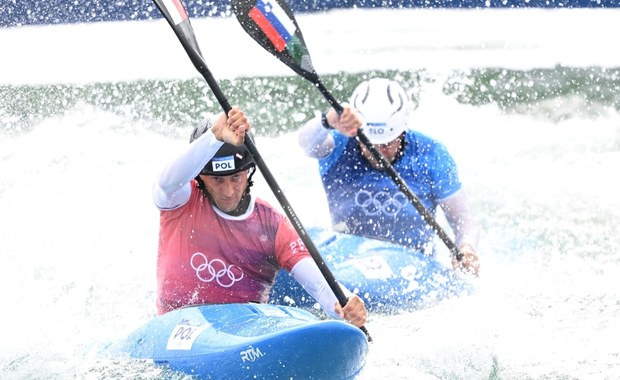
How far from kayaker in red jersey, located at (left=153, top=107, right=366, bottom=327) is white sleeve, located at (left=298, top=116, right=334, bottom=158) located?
5.03 ft

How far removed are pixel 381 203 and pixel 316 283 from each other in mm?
1766

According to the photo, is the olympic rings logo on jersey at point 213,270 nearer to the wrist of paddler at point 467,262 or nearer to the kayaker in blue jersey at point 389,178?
the kayaker in blue jersey at point 389,178

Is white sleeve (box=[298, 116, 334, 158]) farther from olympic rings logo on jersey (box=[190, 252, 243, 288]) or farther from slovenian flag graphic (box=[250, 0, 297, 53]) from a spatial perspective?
olympic rings logo on jersey (box=[190, 252, 243, 288])

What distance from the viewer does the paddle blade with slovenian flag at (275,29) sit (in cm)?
516

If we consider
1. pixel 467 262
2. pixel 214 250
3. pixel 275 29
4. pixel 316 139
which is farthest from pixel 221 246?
pixel 467 262

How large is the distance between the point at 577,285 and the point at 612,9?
5681mm

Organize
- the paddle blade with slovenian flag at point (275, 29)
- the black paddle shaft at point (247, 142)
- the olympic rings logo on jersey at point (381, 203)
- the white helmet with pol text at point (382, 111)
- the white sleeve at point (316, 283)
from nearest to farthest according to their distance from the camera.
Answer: the black paddle shaft at point (247, 142) → the white sleeve at point (316, 283) → the paddle blade with slovenian flag at point (275, 29) → the white helmet with pol text at point (382, 111) → the olympic rings logo on jersey at point (381, 203)

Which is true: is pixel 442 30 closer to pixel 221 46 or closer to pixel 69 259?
pixel 221 46

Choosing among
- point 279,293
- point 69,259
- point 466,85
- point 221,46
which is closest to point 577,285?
point 279,293

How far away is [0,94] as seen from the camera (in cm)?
1026

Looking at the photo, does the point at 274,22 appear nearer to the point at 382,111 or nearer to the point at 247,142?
the point at 382,111

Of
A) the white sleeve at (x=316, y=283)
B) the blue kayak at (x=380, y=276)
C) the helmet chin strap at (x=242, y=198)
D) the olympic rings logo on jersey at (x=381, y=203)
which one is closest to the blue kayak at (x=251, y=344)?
the white sleeve at (x=316, y=283)

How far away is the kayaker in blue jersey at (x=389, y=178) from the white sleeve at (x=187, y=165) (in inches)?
74.5

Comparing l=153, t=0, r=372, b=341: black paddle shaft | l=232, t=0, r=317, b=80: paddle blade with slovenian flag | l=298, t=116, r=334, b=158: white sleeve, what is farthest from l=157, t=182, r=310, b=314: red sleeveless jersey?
l=298, t=116, r=334, b=158: white sleeve
